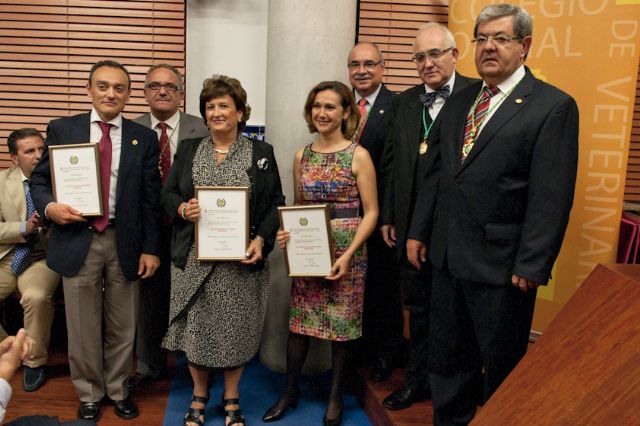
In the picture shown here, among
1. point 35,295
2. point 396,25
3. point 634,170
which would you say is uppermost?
point 396,25

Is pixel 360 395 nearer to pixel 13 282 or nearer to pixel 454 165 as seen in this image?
pixel 454 165

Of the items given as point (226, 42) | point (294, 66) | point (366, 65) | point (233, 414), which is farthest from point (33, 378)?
point (226, 42)

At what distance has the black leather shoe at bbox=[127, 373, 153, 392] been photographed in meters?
3.29

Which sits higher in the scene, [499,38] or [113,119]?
[499,38]

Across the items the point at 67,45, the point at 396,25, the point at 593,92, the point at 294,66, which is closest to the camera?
the point at 593,92

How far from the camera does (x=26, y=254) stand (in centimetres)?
345

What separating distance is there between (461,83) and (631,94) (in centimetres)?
98

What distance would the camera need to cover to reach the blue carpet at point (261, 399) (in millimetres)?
3025

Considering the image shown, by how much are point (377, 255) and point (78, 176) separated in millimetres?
Result: 1561

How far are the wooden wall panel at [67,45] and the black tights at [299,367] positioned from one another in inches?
97.2

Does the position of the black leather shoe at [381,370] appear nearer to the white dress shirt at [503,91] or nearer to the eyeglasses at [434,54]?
the white dress shirt at [503,91]

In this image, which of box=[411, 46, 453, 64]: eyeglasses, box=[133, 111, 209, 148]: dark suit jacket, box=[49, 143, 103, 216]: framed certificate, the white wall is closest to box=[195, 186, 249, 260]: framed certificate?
box=[49, 143, 103, 216]: framed certificate

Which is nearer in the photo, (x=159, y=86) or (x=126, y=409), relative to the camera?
(x=126, y=409)

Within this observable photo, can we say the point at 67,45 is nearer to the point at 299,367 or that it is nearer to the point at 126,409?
the point at 126,409
